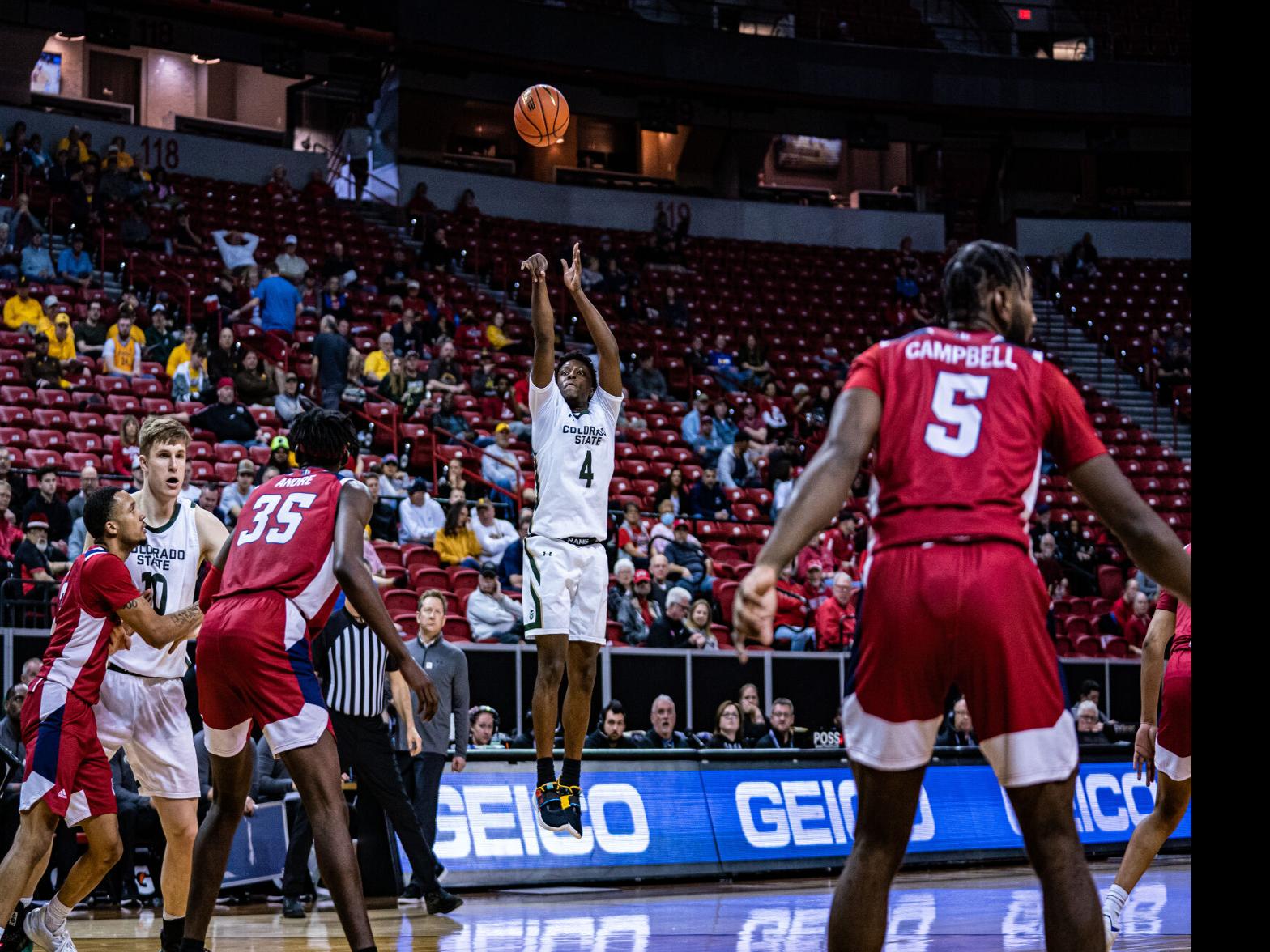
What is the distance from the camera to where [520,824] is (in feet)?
40.3

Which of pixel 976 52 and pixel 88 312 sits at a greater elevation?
pixel 976 52

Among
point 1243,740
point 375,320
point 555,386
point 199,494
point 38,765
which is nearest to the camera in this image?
point 1243,740

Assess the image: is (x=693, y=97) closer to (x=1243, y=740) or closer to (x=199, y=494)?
(x=199, y=494)

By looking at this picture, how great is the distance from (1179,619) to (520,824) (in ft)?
20.1

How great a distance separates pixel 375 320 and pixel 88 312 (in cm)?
461

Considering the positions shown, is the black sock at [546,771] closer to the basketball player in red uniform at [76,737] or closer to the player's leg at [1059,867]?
the basketball player in red uniform at [76,737]

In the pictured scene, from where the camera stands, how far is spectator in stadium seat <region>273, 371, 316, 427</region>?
17.9m

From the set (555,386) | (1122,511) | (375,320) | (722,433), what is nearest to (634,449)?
(722,433)

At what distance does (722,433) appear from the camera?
72.7ft

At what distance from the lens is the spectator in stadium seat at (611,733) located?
43.8 ft

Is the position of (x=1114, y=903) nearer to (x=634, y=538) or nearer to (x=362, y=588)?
(x=362, y=588)

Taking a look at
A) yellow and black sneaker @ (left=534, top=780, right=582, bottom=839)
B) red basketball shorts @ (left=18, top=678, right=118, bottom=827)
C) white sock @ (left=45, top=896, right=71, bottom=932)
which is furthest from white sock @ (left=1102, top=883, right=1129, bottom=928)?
white sock @ (left=45, top=896, right=71, bottom=932)

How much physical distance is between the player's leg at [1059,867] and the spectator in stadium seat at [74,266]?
18478 millimetres

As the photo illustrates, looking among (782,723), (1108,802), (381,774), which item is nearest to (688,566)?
(782,723)
